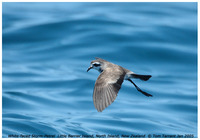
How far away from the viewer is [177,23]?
19.0 metres

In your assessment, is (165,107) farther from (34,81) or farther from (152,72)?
(34,81)

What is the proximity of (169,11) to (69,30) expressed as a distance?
20.4 feet

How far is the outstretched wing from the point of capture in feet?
19.9

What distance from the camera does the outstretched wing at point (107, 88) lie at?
19.9ft

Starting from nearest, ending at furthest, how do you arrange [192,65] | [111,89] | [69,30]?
[111,89] < [192,65] < [69,30]

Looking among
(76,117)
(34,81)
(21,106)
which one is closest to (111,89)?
(76,117)

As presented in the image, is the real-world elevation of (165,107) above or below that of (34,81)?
below

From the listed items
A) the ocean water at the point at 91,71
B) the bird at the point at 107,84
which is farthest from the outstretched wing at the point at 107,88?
the ocean water at the point at 91,71

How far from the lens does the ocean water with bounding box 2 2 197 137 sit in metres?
12.1

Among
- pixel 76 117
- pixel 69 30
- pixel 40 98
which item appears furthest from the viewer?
pixel 69 30

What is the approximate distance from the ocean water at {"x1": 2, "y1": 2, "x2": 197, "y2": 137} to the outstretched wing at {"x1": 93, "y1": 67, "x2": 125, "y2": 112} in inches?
157

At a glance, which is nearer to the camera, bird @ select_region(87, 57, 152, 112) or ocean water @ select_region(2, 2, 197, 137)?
bird @ select_region(87, 57, 152, 112)

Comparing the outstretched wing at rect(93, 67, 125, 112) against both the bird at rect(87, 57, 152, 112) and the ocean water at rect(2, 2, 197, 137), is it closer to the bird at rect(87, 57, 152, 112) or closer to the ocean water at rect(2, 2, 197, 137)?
the bird at rect(87, 57, 152, 112)

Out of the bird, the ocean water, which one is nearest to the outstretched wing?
the bird
